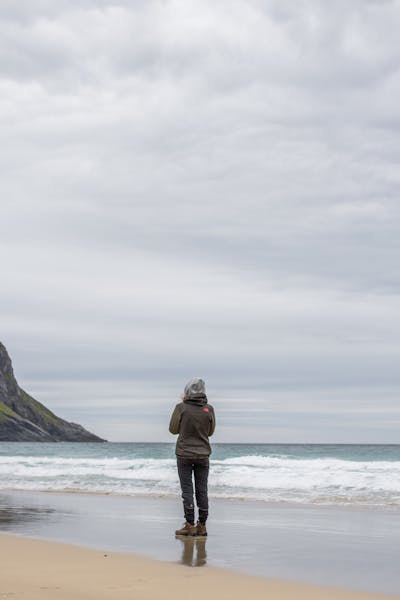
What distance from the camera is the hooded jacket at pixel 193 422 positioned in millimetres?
9711

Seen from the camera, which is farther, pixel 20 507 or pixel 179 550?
A: pixel 20 507

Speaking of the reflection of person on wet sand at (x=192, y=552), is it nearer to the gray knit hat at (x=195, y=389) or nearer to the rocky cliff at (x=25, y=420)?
the gray knit hat at (x=195, y=389)

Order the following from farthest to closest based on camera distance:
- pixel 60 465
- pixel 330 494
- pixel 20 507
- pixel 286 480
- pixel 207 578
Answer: pixel 60 465
pixel 286 480
pixel 330 494
pixel 20 507
pixel 207 578

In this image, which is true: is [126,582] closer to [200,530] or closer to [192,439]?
[200,530]

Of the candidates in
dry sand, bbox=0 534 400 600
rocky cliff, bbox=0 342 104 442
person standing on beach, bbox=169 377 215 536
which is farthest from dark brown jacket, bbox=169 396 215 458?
rocky cliff, bbox=0 342 104 442

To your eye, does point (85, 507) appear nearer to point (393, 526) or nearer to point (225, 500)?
point (225, 500)

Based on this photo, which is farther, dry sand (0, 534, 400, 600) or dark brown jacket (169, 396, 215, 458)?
dark brown jacket (169, 396, 215, 458)

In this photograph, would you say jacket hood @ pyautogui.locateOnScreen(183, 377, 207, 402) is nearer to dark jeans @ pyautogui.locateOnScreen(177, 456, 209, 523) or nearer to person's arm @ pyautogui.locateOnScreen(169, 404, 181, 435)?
person's arm @ pyautogui.locateOnScreen(169, 404, 181, 435)

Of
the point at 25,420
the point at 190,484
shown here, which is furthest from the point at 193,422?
the point at 25,420

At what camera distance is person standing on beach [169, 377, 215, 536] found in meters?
9.70

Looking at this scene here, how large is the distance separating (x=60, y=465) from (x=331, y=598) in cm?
2629

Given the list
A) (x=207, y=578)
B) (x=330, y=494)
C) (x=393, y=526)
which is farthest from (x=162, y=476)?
(x=207, y=578)

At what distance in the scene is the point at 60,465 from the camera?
102 ft

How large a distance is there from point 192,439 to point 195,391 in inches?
23.6
